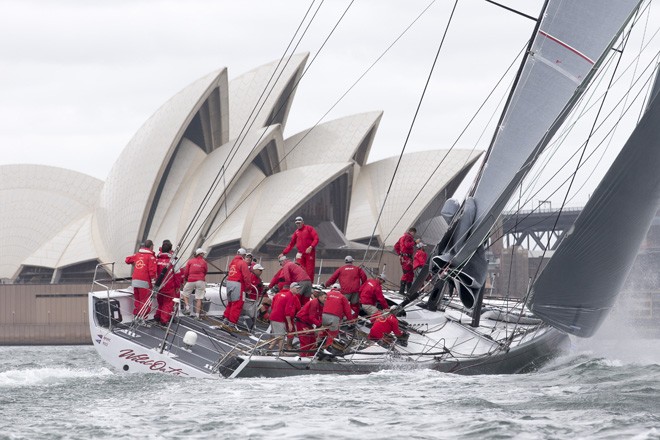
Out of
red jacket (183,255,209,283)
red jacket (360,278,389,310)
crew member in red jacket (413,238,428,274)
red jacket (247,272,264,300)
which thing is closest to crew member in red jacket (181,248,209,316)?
red jacket (183,255,209,283)

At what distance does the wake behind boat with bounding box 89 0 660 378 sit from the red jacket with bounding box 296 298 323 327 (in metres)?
0.34

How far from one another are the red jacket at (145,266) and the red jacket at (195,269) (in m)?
0.38

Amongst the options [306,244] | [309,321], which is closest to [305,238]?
[306,244]

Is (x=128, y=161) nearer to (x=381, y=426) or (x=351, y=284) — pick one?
(x=351, y=284)

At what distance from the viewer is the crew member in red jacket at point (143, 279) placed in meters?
13.8

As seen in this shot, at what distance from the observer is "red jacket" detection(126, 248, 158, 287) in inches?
543

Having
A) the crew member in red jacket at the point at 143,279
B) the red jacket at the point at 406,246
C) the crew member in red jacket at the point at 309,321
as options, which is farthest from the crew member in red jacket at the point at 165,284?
the red jacket at the point at 406,246

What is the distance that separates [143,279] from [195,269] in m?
0.60

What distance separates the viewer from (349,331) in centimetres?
1329

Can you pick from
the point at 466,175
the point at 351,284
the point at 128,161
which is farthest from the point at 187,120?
the point at 351,284

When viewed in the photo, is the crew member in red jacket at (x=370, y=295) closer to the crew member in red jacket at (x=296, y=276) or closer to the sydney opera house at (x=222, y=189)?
the crew member in red jacket at (x=296, y=276)

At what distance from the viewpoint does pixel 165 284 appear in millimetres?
13914

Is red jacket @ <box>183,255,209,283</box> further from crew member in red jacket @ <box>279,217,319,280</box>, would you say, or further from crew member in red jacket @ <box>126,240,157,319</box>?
crew member in red jacket @ <box>279,217,319,280</box>

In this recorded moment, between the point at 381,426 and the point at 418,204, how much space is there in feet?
93.9
